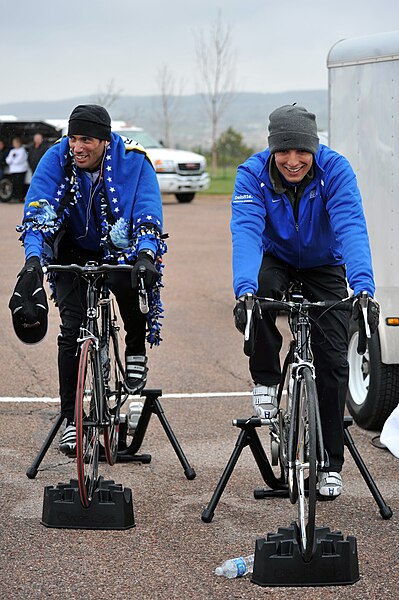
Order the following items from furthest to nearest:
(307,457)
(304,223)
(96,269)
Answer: (96,269), (304,223), (307,457)

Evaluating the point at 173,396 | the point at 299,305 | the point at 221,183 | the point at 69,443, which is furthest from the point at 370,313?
the point at 221,183

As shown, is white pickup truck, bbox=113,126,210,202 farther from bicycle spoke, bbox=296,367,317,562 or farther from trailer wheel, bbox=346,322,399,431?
bicycle spoke, bbox=296,367,317,562

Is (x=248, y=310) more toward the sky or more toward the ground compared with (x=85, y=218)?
more toward the ground

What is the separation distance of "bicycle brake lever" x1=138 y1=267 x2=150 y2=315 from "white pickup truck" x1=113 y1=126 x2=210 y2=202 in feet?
78.6

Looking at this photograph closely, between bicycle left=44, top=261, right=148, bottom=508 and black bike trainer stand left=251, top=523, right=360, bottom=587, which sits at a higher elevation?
bicycle left=44, top=261, right=148, bottom=508

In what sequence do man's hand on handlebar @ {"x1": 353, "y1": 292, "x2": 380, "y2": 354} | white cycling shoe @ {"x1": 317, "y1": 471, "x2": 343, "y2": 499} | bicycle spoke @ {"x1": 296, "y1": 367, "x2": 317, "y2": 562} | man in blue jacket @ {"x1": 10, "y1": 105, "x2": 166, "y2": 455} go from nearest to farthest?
bicycle spoke @ {"x1": 296, "y1": 367, "x2": 317, "y2": 562} < man's hand on handlebar @ {"x1": 353, "y1": 292, "x2": 380, "y2": 354} < white cycling shoe @ {"x1": 317, "y1": 471, "x2": 343, "y2": 499} < man in blue jacket @ {"x1": 10, "y1": 105, "x2": 166, "y2": 455}

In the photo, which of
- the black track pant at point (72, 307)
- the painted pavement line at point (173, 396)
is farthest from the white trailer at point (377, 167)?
the black track pant at point (72, 307)

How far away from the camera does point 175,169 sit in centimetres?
2994

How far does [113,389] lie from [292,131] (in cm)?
209

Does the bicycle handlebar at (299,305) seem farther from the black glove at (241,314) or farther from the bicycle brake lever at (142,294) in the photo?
the bicycle brake lever at (142,294)

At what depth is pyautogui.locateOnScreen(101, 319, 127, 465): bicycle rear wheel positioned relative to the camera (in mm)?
5973

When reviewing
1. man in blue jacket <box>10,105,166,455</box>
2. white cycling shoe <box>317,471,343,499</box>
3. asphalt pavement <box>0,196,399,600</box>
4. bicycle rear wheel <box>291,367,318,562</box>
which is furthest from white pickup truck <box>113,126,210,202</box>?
bicycle rear wheel <box>291,367,318,562</box>

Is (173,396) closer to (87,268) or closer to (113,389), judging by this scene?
(113,389)

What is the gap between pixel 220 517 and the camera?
575cm
